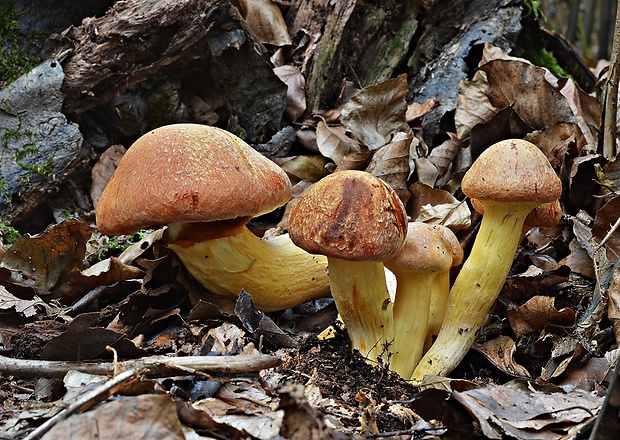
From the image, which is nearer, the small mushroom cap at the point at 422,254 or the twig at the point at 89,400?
the twig at the point at 89,400

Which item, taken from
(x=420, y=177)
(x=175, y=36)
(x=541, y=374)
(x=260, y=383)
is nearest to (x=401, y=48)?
(x=420, y=177)

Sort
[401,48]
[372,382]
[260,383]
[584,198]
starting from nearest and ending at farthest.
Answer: [260,383] → [372,382] → [584,198] → [401,48]

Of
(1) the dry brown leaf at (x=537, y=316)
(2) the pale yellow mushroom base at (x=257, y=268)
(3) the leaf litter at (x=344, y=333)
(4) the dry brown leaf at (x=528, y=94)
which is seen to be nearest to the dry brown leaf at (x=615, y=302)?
(3) the leaf litter at (x=344, y=333)

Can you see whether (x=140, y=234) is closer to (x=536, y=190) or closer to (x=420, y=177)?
(x=420, y=177)

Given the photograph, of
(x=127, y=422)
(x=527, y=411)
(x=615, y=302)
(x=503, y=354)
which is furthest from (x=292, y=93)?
(x=127, y=422)

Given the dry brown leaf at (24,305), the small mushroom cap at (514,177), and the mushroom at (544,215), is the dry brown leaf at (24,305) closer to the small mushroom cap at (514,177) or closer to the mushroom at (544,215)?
the small mushroom cap at (514,177)

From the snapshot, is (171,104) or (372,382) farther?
(171,104)
